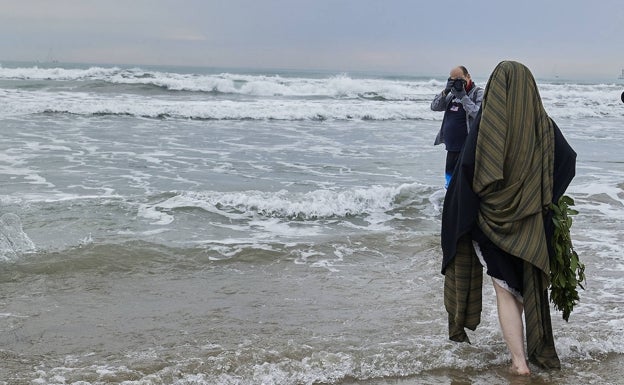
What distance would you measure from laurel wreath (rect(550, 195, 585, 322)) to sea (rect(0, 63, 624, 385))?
0.49m

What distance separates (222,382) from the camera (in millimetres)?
3590

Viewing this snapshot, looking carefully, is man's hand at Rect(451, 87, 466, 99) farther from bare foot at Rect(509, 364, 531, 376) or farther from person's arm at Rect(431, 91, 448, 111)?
bare foot at Rect(509, 364, 531, 376)

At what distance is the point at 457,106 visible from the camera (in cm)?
652

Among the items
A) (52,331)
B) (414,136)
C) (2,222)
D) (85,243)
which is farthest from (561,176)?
(414,136)

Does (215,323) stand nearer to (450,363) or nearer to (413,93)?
(450,363)

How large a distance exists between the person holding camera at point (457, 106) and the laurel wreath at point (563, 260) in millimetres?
2898

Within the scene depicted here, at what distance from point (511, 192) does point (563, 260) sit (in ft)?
1.75

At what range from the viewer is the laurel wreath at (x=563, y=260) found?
11.2 ft

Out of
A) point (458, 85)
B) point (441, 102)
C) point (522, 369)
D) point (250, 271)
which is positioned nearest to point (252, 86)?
point (441, 102)

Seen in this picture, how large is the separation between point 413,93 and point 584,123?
52.2 ft

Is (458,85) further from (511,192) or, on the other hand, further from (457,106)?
(511,192)

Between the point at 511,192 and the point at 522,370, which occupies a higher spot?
the point at 511,192

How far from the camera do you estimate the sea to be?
152 inches

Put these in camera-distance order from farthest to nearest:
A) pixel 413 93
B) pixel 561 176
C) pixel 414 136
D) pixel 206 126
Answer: pixel 413 93 → pixel 206 126 → pixel 414 136 → pixel 561 176
